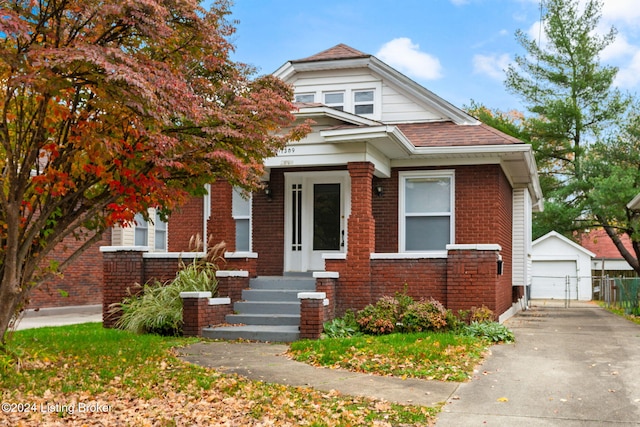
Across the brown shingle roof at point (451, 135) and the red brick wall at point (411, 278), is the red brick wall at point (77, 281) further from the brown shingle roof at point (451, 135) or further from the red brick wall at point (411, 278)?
the red brick wall at point (411, 278)

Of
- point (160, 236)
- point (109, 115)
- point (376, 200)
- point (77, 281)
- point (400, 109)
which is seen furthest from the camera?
point (160, 236)

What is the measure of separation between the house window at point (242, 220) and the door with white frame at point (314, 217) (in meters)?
1.04

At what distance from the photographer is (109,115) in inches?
293

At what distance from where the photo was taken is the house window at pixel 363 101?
55.2 feet

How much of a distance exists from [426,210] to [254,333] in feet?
16.9

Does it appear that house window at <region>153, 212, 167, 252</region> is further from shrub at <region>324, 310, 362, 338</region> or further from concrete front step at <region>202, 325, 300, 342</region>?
shrub at <region>324, 310, 362, 338</region>

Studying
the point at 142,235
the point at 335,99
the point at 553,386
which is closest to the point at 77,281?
the point at 142,235

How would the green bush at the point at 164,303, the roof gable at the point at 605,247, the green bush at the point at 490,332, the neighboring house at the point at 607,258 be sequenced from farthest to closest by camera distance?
1. the roof gable at the point at 605,247
2. the neighboring house at the point at 607,258
3. the green bush at the point at 164,303
4. the green bush at the point at 490,332

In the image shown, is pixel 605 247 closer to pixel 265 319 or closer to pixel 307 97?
pixel 307 97

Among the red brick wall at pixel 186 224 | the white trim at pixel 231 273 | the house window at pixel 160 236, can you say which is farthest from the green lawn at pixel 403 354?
the house window at pixel 160 236

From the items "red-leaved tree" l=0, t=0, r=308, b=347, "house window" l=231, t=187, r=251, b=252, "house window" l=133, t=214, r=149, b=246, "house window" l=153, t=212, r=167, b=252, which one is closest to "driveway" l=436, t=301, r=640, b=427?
"red-leaved tree" l=0, t=0, r=308, b=347

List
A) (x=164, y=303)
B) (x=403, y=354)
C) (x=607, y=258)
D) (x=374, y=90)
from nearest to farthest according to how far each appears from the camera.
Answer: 1. (x=403, y=354)
2. (x=164, y=303)
3. (x=374, y=90)
4. (x=607, y=258)

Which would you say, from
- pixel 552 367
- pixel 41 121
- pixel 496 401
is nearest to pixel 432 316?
pixel 552 367

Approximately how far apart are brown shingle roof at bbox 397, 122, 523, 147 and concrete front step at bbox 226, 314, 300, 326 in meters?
4.64
